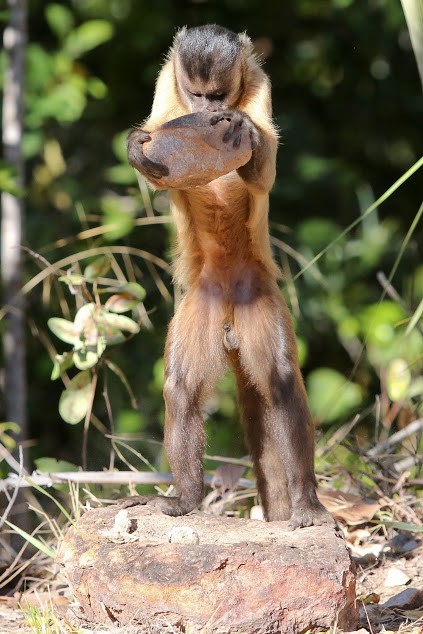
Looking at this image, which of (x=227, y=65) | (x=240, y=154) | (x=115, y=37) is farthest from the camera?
(x=115, y=37)

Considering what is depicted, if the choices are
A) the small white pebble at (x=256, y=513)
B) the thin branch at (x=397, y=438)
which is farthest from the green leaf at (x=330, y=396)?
the small white pebble at (x=256, y=513)

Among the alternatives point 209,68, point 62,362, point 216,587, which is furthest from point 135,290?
point 216,587

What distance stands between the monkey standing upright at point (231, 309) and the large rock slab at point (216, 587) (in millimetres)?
666

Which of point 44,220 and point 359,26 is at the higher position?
point 359,26

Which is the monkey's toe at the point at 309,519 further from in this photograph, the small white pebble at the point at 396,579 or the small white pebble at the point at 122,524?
the small white pebble at the point at 122,524

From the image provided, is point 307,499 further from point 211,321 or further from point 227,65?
point 227,65

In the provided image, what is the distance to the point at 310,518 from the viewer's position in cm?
369

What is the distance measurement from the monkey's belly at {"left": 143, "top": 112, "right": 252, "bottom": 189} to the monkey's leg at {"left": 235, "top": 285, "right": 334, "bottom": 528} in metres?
0.75

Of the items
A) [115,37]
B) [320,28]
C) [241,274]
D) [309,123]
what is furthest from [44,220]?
[241,274]

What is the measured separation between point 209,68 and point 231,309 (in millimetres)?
1021

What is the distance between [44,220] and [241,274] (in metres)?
4.31

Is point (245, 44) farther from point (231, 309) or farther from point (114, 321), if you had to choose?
point (114, 321)

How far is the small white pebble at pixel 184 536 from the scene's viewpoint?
3.45 m

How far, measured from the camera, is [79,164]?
8.90 metres
